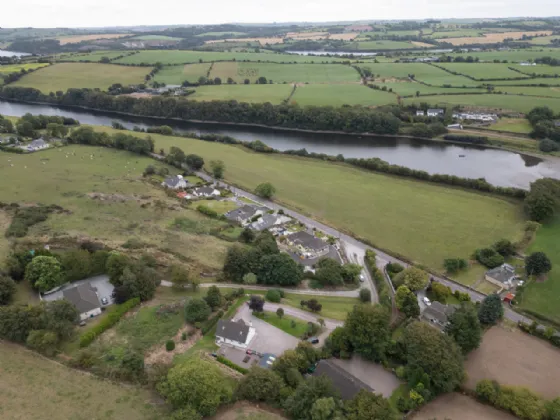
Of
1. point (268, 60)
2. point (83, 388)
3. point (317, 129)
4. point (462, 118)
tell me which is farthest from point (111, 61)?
point (83, 388)

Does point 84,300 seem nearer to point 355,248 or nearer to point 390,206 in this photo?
point 355,248

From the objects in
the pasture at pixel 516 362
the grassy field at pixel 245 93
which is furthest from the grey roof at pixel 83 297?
the grassy field at pixel 245 93

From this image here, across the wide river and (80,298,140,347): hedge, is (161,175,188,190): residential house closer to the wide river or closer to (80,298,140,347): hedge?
(80,298,140,347): hedge

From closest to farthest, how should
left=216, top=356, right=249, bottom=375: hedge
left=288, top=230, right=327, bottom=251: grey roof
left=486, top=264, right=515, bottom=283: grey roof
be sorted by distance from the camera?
left=216, top=356, right=249, bottom=375: hedge → left=486, top=264, right=515, bottom=283: grey roof → left=288, top=230, right=327, bottom=251: grey roof

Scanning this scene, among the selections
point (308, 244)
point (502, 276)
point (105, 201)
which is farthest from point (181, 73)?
point (502, 276)

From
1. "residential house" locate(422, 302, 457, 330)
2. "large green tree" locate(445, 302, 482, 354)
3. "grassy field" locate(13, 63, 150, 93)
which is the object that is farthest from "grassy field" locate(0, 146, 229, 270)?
"grassy field" locate(13, 63, 150, 93)
